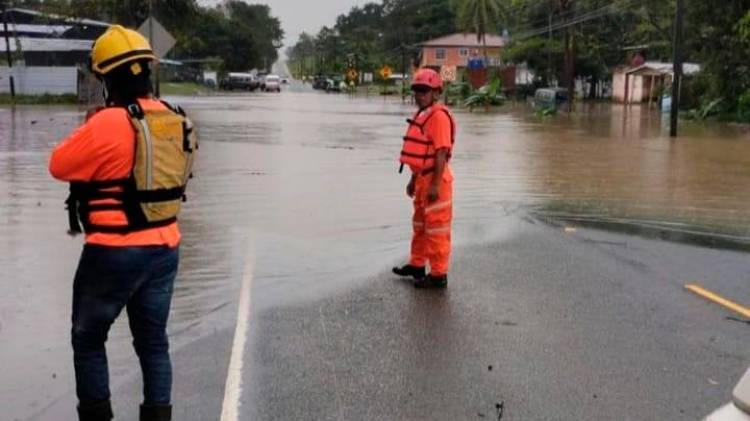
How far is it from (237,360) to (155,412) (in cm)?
132

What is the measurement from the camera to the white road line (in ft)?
16.1

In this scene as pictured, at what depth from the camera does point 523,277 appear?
8.20 meters

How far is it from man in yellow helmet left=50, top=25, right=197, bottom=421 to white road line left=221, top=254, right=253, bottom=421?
0.77 meters

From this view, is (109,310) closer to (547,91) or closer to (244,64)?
(547,91)

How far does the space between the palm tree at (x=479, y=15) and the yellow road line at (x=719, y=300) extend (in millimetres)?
75610

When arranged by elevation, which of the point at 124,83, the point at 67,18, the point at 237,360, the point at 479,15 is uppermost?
the point at 479,15

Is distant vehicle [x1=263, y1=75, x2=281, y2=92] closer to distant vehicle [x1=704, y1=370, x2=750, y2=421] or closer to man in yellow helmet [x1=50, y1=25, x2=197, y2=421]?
man in yellow helmet [x1=50, y1=25, x2=197, y2=421]

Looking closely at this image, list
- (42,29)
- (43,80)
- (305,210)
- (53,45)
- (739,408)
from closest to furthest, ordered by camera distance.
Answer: (739,408) → (305,210) → (43,80) → (53,45) → (42,29)

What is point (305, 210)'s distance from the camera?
12.1 m

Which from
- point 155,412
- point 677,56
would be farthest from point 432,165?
point 677,56

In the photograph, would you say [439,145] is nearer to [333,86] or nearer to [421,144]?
[421,144]

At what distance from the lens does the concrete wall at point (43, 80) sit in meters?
48.0

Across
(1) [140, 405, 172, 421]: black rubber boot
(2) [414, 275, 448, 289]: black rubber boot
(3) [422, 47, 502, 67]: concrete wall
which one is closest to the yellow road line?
(2) [414, 275, 448, 289]: black rubber boot

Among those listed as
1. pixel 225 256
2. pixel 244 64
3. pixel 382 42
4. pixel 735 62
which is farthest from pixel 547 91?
pixel 382 42
